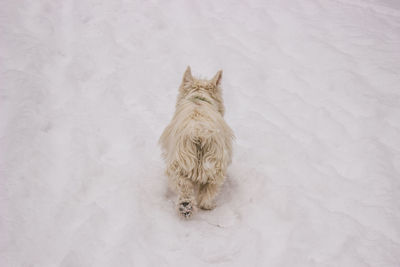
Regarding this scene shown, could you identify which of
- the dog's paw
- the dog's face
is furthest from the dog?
the dog's face

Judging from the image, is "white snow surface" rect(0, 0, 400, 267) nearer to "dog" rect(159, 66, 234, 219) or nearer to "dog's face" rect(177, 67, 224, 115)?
"dog" rect(159, 66, 234, 219)

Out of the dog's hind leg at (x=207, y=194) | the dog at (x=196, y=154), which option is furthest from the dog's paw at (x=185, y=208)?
the dog's hind leg at (x=207, y=194)

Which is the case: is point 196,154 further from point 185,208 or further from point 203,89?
point 203,89

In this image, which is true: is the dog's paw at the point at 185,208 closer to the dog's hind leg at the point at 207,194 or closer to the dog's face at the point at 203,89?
the dog's hind leg at the point at 207,194

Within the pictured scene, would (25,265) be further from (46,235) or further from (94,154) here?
(94,154)

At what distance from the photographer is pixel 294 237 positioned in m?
2.57

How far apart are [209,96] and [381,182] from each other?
197 centimetres

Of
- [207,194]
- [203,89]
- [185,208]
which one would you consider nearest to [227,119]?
[203,89]

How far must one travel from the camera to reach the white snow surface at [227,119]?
98.5 inches

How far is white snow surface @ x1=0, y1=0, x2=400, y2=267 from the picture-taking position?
2.50 m

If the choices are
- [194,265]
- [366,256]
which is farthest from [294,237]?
[194,265]

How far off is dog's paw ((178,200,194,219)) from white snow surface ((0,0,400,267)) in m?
0.09

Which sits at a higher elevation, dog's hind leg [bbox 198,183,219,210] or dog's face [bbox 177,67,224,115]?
dog's face [bbox 177,67,224,115]

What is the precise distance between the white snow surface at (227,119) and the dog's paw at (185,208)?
3.7 inches
